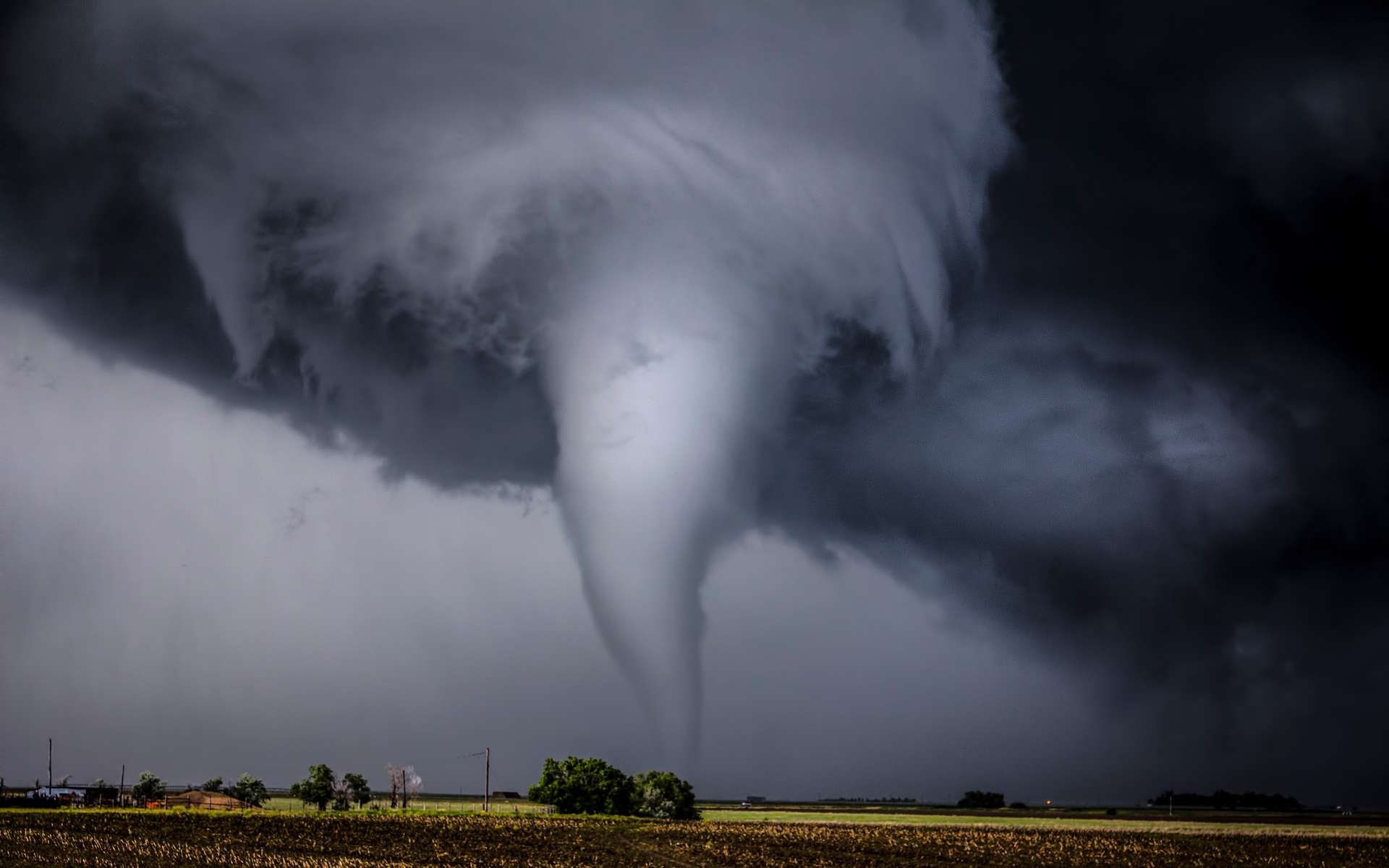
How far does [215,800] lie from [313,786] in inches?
865

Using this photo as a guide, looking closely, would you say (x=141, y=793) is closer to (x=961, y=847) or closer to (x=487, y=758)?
(x=487, y=758)

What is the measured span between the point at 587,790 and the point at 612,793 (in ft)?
13.3

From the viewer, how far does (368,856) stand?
73.1 m

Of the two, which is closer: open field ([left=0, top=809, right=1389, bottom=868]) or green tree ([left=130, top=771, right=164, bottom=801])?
open field ([left=0, top=809, right=1389, bottom=868])

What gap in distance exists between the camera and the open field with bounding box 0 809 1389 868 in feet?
240

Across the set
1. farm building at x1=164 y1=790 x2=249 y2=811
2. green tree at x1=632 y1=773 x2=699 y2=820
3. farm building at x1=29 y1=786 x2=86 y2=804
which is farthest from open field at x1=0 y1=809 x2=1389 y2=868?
farm building at x1=29 y1=786 x2=86 y2=804

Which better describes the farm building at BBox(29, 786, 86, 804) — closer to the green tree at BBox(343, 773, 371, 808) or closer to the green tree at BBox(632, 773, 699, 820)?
the green tree at BBox(343, 773, 371, 808)

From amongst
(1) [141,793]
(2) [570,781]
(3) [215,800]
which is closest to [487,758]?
(2) [570,781]

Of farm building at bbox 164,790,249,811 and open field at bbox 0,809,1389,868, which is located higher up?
open field at bbox 0,809,1389,868

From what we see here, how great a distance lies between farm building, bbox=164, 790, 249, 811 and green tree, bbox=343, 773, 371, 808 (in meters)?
17.7

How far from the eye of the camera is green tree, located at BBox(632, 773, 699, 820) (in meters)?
161

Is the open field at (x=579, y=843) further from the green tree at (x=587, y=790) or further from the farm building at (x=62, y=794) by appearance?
the farm building at (x=62, y=794)

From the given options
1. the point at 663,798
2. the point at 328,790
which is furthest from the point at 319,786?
the point at 663,798

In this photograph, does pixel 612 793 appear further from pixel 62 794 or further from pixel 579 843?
pixel 62 794
